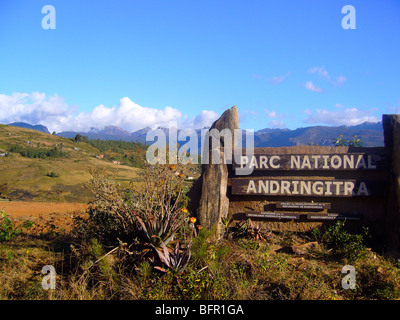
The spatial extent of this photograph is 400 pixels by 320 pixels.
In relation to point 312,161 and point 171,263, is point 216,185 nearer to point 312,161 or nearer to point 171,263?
point 312,161

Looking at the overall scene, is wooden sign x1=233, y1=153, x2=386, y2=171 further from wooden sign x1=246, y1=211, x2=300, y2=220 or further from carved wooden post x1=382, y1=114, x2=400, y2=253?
wooden sign x1=246, y1=211, x2=300, y2=220

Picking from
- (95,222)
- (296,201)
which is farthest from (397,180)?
(95,222)

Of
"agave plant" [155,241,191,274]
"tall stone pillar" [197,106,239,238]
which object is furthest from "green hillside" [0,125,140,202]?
"agave plant" [155,241,191,274]

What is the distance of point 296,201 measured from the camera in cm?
706

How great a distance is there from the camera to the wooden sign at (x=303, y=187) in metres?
6.77

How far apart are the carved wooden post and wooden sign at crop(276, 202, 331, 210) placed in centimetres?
112

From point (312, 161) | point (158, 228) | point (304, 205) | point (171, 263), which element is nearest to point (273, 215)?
point (304, 205)

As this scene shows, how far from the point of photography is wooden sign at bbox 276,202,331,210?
271 inches

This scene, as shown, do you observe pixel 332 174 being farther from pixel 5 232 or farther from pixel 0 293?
pixel 5 232

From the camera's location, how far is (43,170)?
20.4m

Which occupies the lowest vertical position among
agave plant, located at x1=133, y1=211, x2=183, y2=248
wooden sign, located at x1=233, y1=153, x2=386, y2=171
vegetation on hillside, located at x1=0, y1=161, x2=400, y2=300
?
vegetation on hillside, located at x1=0, y1=161, x2=400, y2=300

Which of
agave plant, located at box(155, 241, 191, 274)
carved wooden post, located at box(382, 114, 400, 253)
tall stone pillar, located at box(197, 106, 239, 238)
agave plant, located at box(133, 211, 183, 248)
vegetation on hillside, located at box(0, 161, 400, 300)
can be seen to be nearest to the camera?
vegetation on hillside, located at box(0, 161, 400, 300)

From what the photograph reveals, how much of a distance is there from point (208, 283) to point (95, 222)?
2915 millimetres

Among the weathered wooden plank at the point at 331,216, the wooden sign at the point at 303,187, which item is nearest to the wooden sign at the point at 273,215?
the weathered wooden plank at the point at 331,216
